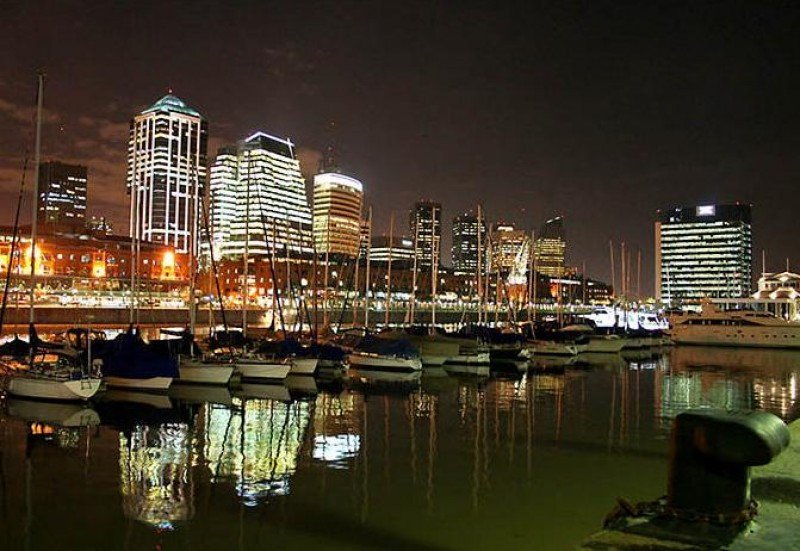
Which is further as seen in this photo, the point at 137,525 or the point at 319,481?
the point at 319,481

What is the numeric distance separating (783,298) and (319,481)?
113427 millimetres

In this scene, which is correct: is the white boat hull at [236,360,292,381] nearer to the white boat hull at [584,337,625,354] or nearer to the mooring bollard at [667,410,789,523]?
the mooring bollard at [667,410,789,523]

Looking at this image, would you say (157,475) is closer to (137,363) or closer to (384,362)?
(137,363)

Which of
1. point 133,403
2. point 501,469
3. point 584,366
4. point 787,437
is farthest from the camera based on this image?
point 584,366

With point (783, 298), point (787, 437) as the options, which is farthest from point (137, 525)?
point (783, 298)

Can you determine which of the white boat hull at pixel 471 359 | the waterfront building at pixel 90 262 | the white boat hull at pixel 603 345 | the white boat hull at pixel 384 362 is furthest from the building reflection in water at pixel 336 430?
the waterfront building at pixel 90 262

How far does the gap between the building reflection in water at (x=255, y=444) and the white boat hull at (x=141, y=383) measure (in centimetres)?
400

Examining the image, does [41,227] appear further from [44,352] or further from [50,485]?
[50,485]

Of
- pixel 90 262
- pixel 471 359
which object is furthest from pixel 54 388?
pixel 90 262

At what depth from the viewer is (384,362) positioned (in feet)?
150

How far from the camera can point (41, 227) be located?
192750 mm

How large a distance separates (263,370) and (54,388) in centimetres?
1138

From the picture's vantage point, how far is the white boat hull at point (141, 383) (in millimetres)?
32750

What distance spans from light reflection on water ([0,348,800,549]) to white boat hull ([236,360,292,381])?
2.80 meters
